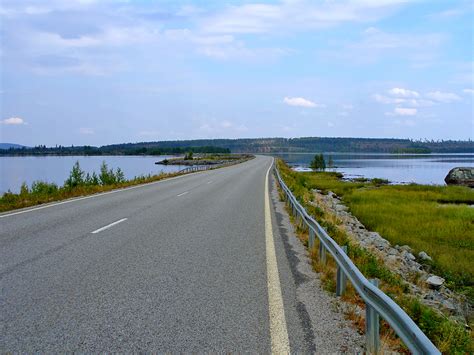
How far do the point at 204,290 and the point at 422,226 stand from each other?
569 inches

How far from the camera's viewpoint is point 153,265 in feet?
23.6

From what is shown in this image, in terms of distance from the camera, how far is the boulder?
165 feet

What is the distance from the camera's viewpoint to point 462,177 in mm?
50938

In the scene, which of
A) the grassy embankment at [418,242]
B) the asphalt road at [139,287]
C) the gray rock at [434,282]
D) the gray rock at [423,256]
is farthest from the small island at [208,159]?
the gray rock at [434,282]

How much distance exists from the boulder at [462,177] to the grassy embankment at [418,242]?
18680 mm

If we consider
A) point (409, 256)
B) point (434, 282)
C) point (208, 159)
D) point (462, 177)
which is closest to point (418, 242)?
point (409, 256)

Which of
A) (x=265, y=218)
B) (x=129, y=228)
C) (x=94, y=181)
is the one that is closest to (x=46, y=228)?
(x=129, y=228)

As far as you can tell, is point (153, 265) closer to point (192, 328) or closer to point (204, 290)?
point (204, 290)

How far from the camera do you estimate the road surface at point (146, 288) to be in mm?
4328

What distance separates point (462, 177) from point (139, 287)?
2071 inches

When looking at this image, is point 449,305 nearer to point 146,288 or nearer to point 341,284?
point 341,284

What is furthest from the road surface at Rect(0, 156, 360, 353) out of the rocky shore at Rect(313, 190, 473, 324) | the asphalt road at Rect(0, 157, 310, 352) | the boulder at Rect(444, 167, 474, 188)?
the boulder at Rect(444, 167, 474, 188)

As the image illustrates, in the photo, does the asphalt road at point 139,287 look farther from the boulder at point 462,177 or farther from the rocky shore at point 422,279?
the boulder at point 462,177

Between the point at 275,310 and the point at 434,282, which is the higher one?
the point at 275,310
